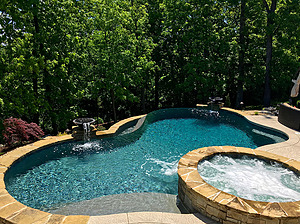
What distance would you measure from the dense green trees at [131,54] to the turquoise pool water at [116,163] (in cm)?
391

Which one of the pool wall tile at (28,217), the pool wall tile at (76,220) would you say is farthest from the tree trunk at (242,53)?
the pool wall tile at (28,217)

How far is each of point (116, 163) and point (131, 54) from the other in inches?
374

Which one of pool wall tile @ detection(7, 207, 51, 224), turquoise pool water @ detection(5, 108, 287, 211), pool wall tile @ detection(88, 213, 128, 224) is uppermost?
pool wall tile @ detection(7, 207, 51, 224)

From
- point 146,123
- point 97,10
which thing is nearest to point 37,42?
point 97,10

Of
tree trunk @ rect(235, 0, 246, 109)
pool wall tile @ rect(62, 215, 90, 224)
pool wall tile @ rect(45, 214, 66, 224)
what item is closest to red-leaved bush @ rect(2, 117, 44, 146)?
pool wall tile @ rect(45, 214, 66, 224)

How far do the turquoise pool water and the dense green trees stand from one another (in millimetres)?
3913

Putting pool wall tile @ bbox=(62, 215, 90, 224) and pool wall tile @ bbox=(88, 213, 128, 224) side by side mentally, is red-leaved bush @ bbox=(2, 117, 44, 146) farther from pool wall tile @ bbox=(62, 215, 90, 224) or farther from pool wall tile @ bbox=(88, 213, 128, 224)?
pool wall tile @ bbox=(88, 213, 128, 224)

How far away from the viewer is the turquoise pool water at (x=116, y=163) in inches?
277

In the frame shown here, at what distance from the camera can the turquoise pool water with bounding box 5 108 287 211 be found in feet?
23.0

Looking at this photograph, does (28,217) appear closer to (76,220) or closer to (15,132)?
(76,220)

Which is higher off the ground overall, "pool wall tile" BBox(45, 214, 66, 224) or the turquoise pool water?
"pool wall tile" BBox(45, 214, 66, 224)

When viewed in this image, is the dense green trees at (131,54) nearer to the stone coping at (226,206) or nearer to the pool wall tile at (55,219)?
the pool wall tile at (55,219)

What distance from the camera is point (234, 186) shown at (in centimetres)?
Result: 613

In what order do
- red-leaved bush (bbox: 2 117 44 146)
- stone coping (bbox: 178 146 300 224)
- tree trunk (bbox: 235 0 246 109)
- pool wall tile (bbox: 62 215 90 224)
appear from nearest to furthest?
stone coping (bbox: 178 146 300 224)
pool wall tile (bbox: 62 215 90 224)
red-leaved bush (bbox: 2 117 44 146)
tree trunk (bbox: 235 0 246 109)
